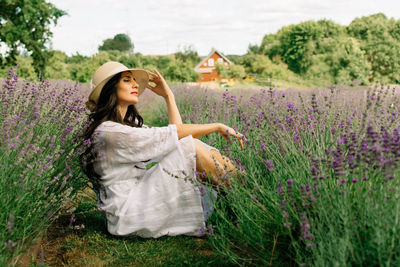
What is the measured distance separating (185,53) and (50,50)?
2319 cm

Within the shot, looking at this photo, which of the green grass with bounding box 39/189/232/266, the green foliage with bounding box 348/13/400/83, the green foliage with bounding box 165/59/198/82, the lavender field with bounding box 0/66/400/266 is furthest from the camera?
the green foliage with bounding box 348/13/400/83

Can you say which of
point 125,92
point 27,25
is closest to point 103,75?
point 125,92

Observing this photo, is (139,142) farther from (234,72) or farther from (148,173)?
(234,72)

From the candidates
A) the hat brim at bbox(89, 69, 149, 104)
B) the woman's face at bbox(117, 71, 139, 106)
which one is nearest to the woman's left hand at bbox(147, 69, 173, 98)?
the hat brim at bbox(89, 69, 149, 104)

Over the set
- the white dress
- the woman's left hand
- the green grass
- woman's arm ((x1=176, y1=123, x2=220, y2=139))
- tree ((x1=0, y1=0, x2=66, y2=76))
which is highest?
tree ((x1=0, y1=0, x2=66, y2=76))

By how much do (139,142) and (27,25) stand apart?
1935 cm

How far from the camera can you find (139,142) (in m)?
2.36

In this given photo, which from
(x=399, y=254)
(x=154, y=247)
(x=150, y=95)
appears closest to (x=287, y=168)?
(x=399, y=254)

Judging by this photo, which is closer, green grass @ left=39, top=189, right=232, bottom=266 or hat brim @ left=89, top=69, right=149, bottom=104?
green grass @ left=39, top=189, right=232, bottom=266

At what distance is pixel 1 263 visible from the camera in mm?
1612

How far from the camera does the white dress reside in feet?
7.77

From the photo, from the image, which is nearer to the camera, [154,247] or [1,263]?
[1,263]

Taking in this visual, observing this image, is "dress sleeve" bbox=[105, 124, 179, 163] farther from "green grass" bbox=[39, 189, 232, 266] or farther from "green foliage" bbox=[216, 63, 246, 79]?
"green foliage" bbox=[216, 63, 246, 79]

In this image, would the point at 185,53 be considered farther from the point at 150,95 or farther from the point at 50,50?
the point at 150,95
